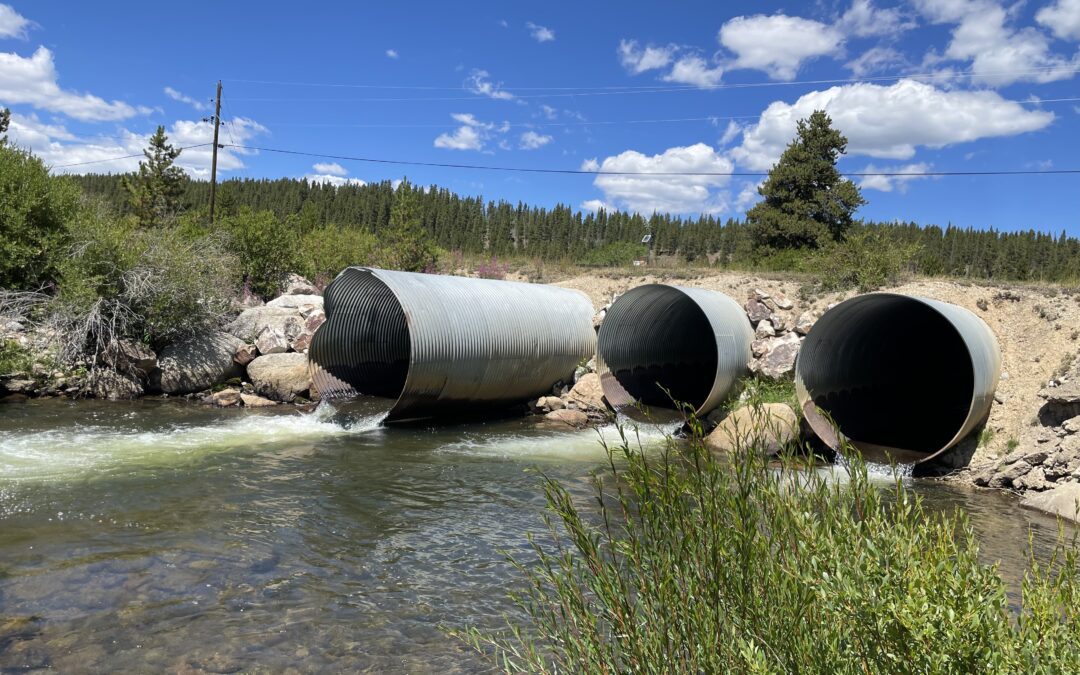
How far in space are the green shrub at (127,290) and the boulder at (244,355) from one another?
3.01ft

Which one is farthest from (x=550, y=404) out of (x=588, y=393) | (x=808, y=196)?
(x=808, y=196)

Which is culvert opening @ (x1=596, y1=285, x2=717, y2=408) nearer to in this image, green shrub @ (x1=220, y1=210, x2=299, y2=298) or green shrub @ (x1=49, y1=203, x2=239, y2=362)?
green shrub @ (x1=49, y1=203, x2=239, y2=362)

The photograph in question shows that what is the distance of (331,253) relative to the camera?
2659cm

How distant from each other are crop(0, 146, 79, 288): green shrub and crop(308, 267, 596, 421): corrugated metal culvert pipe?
20.5 ft

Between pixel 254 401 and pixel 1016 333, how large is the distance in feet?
45.5

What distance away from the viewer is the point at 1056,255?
197 ft

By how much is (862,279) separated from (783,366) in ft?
14.6

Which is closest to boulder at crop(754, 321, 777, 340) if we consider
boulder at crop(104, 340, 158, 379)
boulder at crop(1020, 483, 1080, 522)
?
boulder at crop(1020, 483, 1080, 522)

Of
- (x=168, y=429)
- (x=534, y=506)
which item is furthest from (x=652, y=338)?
(x=168, y=429)

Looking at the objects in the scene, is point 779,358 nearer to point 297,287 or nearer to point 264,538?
point 264,538

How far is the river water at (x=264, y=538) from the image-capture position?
192 inches

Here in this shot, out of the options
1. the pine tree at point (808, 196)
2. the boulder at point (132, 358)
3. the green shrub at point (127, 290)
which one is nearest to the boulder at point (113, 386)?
the boulder at point (132, 358)

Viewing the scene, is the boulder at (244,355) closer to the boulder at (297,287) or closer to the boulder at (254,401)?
the boulder at (254,401)

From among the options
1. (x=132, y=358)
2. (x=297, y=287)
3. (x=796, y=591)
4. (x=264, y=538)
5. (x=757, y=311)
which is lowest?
(x=264, y=538)
